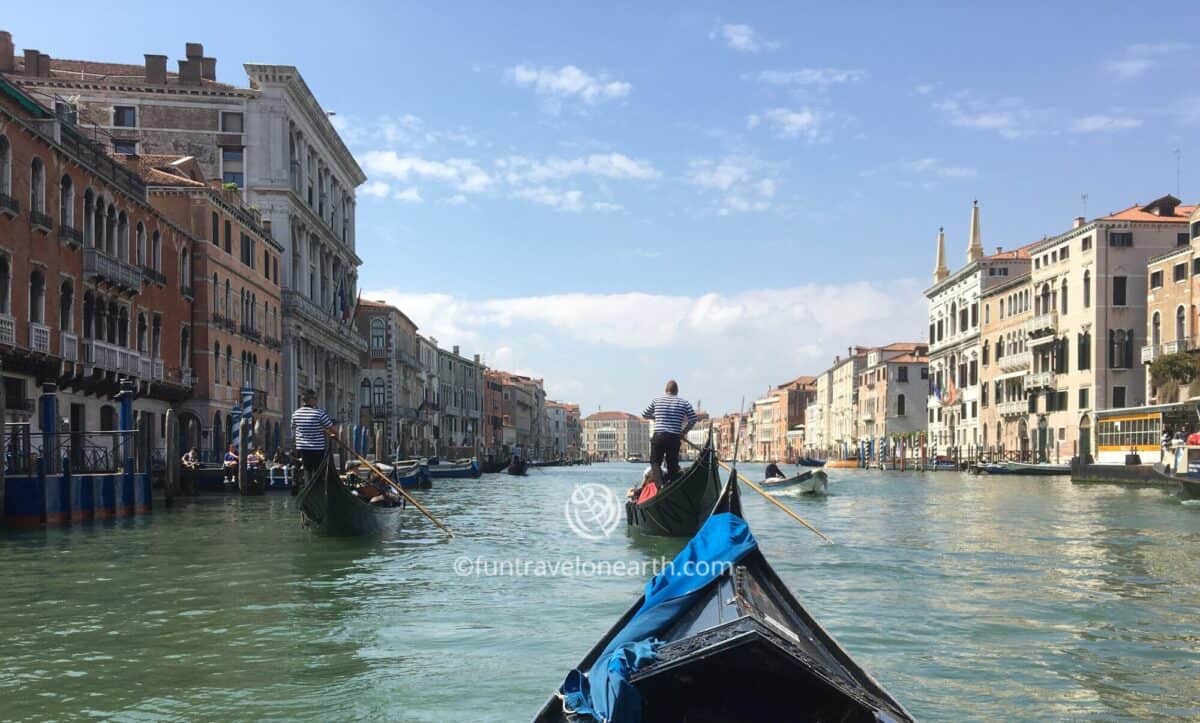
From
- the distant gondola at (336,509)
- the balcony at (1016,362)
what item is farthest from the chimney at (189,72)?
the balcony at (1016,362)

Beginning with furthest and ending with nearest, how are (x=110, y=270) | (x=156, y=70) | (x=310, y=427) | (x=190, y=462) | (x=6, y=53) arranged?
(x=156, y=70), (x=6, y=53), (x=190, y=462), (x=110, y=270), (x=310, y=427)

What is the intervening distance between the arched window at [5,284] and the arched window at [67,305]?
69.4 inches

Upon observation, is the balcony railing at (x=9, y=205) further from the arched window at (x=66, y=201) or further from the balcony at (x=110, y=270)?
the balcony at (x=110, y=270)

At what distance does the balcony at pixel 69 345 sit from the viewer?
1639cm

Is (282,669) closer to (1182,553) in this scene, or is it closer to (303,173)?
(1182,553)

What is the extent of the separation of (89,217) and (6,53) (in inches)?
496

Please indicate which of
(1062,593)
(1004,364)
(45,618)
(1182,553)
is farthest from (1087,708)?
(1004,364)

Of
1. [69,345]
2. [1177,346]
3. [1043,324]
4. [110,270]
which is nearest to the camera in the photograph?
[69,345]

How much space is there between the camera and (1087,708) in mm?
4434

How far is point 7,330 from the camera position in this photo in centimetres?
1448

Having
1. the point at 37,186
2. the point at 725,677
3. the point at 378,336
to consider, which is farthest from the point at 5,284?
the point at 378,336

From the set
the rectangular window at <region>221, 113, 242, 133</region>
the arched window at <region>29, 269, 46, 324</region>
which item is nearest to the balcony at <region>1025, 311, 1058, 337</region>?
the rectangular window at <region>221, 113, 242, 133</region>

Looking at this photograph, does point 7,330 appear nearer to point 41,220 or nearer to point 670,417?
point 41,220

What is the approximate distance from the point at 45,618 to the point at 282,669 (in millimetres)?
2162
